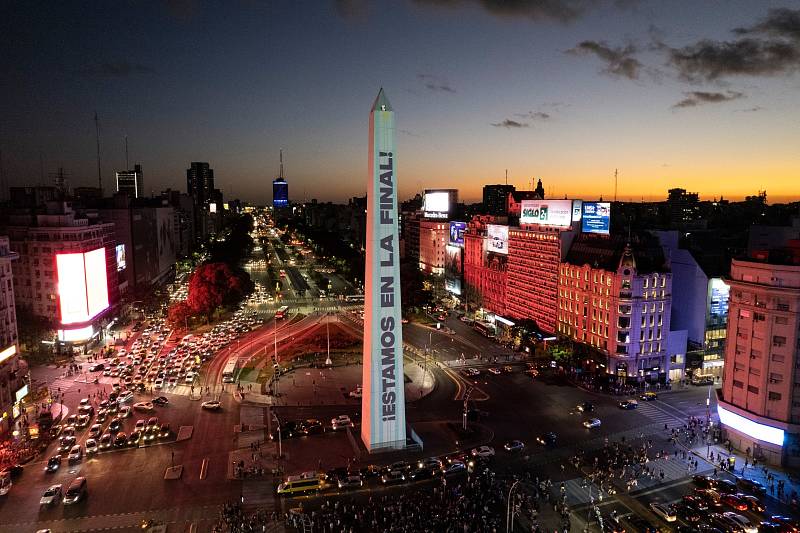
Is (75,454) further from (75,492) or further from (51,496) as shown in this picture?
(75,492)

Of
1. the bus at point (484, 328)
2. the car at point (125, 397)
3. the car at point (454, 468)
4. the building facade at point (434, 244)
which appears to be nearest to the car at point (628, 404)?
the car at point (454, 468)

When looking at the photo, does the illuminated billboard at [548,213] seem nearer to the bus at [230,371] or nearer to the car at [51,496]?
the bus at [230,371]

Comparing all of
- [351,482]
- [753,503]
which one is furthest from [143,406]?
[753,503]

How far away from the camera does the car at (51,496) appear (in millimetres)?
37375

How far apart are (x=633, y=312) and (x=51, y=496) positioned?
195 ft

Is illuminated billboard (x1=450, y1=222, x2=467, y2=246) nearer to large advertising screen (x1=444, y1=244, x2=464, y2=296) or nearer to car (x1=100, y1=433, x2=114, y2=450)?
large advertising screen (x1=444, y1=244, x2=464, y2=296)

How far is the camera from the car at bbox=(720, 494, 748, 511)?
38.0 meters

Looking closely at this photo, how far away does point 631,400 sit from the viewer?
59719mm

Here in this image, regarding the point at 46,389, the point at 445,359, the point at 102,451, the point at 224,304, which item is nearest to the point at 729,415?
the point at 445,359

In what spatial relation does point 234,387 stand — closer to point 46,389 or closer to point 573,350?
point 46,389

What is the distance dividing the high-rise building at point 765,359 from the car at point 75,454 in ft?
180

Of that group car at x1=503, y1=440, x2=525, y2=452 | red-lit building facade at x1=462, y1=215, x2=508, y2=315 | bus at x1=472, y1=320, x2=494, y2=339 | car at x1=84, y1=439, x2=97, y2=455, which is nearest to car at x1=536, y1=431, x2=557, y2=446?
car at x1=503, y1=440, x2=525, y2=452

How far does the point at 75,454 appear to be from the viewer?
44.7 m

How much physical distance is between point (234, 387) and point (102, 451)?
58.6 ft
